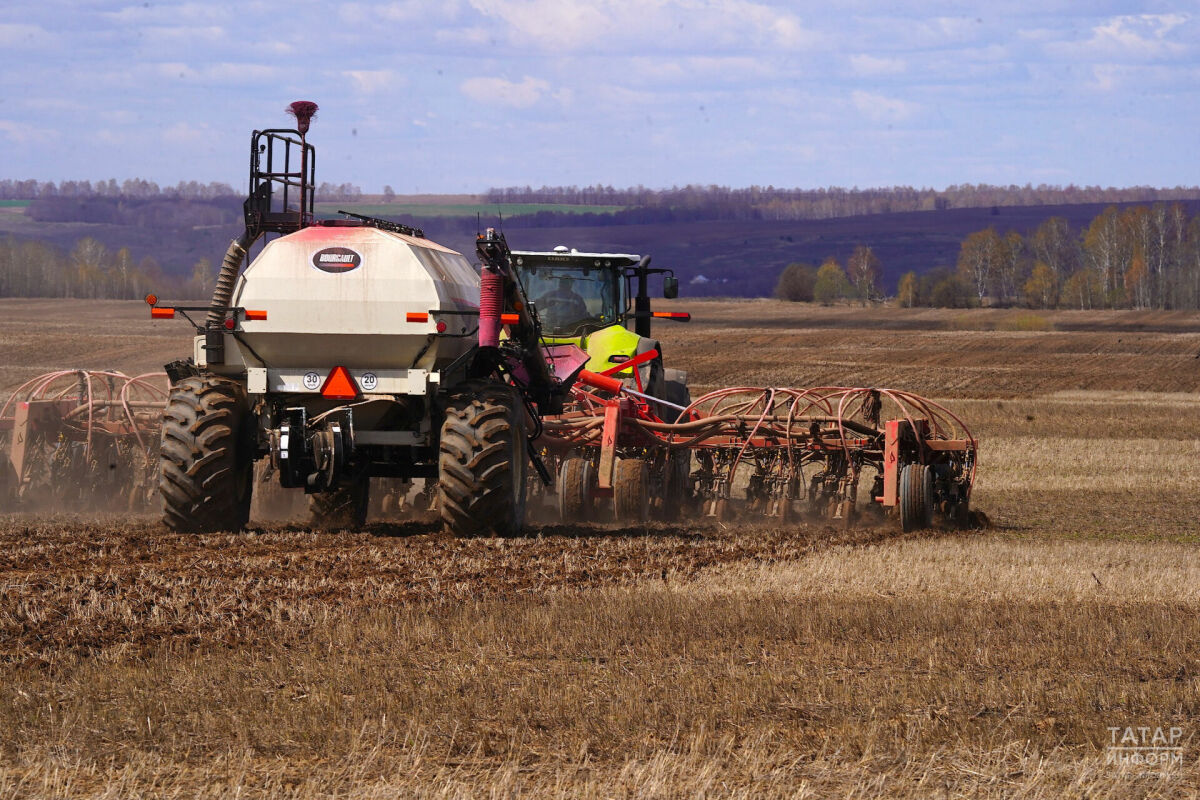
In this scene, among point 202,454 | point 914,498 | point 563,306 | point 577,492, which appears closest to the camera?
point 202,454

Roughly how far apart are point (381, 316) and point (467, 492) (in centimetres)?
146

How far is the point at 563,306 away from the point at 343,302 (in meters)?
5.16

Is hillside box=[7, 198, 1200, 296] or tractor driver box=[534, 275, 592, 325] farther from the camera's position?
hillside box=[7, 198, 1200, 296]

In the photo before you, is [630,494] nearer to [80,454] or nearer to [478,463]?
[478,463]

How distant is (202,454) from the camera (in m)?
10.3

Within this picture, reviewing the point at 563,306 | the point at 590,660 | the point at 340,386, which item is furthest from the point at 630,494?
the point at 590,660

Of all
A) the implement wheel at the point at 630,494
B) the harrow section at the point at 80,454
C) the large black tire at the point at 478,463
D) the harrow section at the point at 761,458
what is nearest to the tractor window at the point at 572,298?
the harrow section at the point at 761,458

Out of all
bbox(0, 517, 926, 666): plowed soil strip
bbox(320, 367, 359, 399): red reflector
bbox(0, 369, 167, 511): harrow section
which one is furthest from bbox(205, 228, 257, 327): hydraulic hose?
bbox(0, 369, 167, 511): harrow section

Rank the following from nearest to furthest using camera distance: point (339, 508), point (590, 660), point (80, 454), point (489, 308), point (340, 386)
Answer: point (590, 660)
point (340, 386)
point (489, 308)
point (339, 508)
point (80, 454)

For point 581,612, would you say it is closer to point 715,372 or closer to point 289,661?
point 289,661

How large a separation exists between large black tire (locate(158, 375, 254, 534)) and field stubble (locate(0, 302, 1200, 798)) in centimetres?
23

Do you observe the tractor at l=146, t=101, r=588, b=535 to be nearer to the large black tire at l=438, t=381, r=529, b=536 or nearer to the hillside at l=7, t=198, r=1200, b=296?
the large black tire at l=438, t=381, r=529, b=536

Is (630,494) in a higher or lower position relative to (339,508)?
higher

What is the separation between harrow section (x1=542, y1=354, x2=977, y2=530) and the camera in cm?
1338
